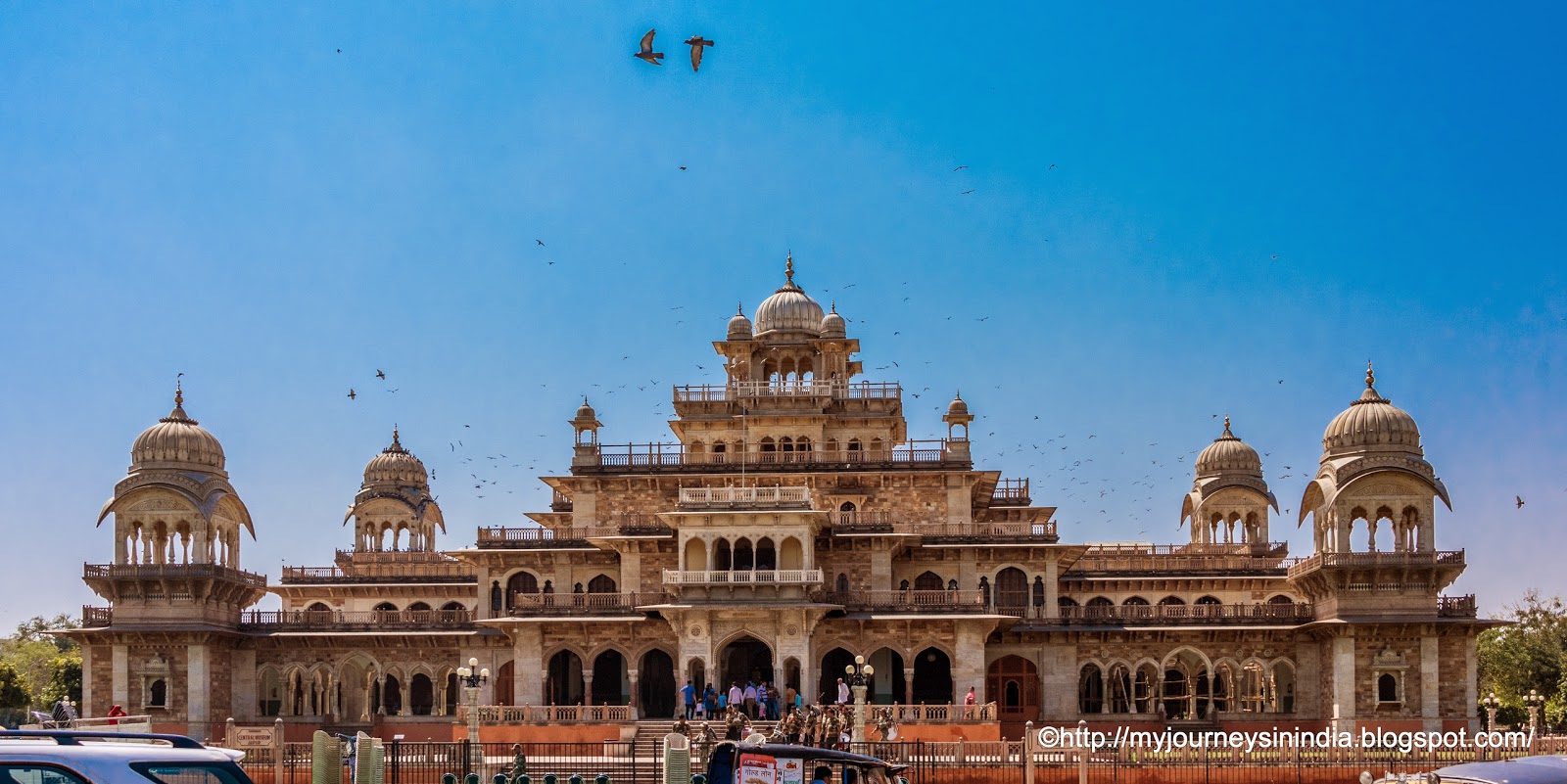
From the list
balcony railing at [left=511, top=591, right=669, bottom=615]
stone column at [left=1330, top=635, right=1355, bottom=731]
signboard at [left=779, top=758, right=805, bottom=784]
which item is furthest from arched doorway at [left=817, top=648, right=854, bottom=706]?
signboard at [left=779, top=758, right=805, bottom=784]

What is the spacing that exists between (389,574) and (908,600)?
25230 millimetres

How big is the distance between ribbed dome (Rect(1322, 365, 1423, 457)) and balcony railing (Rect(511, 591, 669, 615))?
22.9 meters

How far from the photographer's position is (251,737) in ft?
156

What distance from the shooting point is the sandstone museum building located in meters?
57.7

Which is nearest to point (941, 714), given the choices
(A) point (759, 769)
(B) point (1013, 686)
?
(B) point (1013, 686)

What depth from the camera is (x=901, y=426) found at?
66500 mm

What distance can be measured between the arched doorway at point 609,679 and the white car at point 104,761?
44.4m

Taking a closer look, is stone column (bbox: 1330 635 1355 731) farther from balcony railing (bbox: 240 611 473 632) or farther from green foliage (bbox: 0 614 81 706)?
green foliage (bbox: 0 614 81 706)

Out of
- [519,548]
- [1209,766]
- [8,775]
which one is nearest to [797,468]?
[519,548]

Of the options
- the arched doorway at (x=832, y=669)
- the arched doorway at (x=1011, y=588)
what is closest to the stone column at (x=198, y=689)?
the arched doorway at (x=832, y=669)

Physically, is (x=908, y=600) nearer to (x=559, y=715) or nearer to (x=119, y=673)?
(x=559, y=715)

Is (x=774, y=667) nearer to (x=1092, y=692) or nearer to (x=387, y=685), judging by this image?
(x=1092, y=692)

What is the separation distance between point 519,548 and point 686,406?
8056 millimetres

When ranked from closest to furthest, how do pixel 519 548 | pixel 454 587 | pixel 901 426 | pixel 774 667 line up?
1. pixel 774 667
2. pixel 519 548
3. pixel 901 426
4. pixel 454 587
